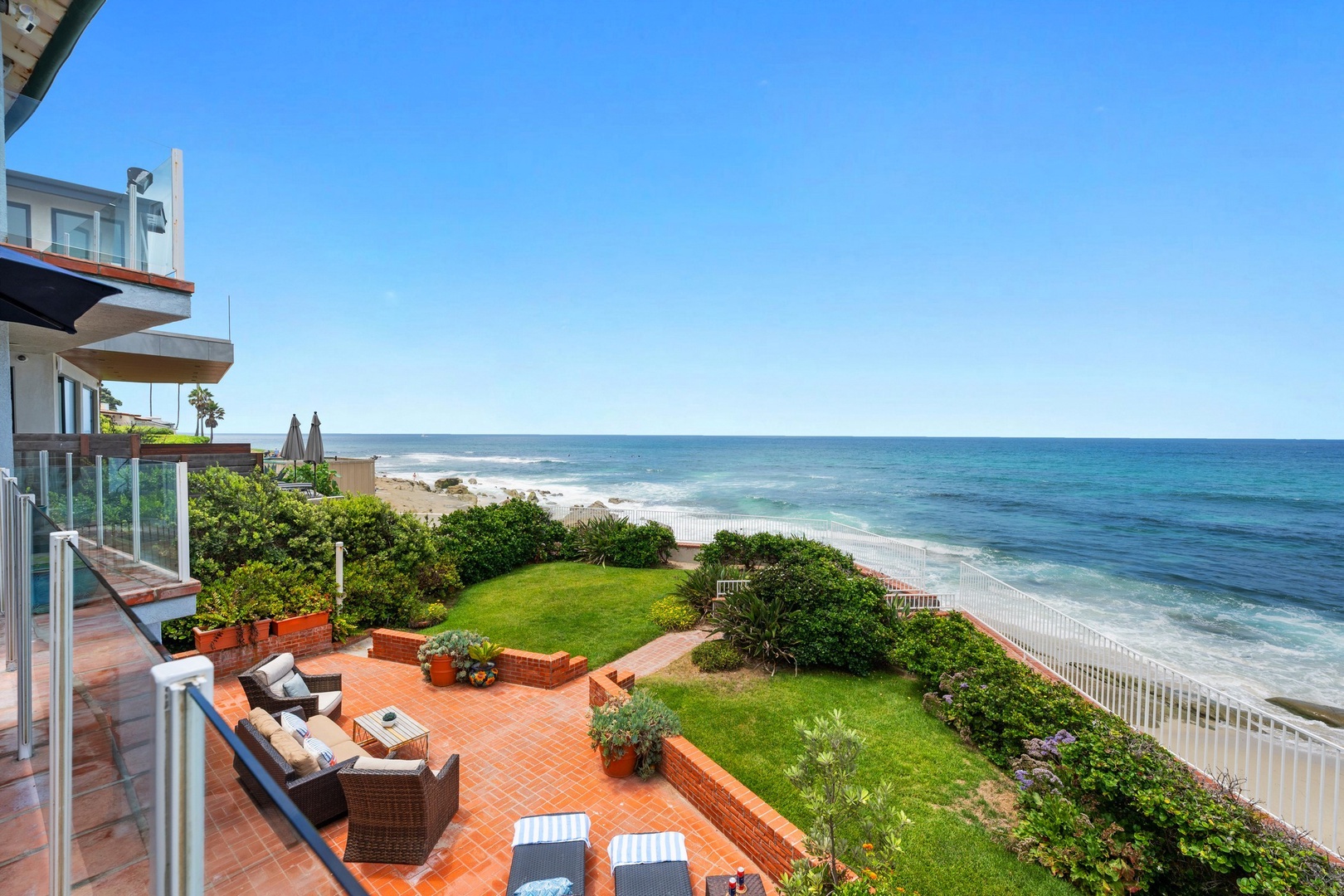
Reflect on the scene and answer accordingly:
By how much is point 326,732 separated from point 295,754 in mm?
1225

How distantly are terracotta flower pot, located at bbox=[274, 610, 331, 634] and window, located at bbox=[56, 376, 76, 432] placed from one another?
876 cm

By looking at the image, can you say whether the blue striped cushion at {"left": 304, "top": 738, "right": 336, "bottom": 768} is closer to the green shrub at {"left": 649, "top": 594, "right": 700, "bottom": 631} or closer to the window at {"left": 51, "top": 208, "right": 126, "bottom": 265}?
the window at {"left": 51, "top": 208, "right": 126, "bottom": 265}

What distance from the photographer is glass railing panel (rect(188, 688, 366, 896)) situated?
2.93 ft

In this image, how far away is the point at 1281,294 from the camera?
46.0 metres

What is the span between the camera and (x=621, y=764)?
659 centimetres

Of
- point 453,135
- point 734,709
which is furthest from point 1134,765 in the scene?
point 453,135

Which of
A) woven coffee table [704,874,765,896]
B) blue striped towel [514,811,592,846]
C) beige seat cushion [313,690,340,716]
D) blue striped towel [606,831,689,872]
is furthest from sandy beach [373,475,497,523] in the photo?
woven coffee table [704,874,765,896]

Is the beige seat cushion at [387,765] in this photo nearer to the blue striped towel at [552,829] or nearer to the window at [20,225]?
the blue striped towel at [552,829]

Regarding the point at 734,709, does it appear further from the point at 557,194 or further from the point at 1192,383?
the point at 1192,383

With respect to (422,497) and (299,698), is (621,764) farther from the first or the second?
(422,497)

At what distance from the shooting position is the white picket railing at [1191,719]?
6.39 m

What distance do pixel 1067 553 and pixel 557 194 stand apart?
29.9 metres

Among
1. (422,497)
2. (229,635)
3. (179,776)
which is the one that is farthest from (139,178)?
(422,497)

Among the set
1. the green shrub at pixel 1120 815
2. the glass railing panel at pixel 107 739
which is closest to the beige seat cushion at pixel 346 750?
the glass railing panel at pixel 107 739
